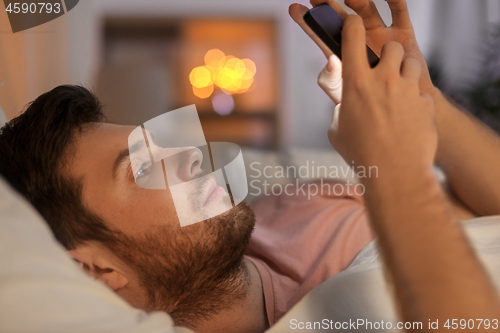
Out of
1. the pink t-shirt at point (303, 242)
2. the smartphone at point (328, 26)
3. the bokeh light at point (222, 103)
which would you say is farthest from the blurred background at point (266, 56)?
the smartphone at point (328, 26)

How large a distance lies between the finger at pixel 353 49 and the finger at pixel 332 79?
17 centimetres

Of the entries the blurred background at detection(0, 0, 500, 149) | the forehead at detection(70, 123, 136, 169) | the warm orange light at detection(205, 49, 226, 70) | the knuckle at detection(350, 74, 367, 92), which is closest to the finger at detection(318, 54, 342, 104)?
the knuckle at detection(350, 74, 367, 92)

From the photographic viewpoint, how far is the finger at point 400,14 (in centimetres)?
59

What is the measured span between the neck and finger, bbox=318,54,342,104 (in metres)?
0.36

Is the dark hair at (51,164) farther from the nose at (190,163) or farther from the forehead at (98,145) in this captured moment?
the nose at (190,163)

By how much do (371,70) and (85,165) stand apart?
0.44 m

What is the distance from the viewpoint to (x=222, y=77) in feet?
4.69

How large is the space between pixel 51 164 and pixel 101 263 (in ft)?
0.58

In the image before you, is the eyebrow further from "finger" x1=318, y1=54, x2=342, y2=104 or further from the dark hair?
"finger" x1=318, y1=54, x2=342, y2=104

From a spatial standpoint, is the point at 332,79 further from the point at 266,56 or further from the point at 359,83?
the point at 266,56

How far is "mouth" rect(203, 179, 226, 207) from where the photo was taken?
56 centimetres

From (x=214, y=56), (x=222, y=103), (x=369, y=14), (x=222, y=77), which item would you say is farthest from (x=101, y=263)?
(x=214, y=56)

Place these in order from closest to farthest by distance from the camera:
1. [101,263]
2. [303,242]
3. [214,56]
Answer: [101,263], [303,242], [214,56]

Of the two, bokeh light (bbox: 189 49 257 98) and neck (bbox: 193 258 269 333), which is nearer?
neck (bbox: 193 258 269 333)
